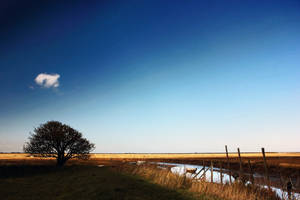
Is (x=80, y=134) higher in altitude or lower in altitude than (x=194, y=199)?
higher

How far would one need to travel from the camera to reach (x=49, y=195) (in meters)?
11.8

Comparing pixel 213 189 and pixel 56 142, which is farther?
pixel 56 142

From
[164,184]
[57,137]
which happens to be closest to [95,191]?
[164,184]

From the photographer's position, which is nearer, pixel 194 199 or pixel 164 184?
pixel 194 199

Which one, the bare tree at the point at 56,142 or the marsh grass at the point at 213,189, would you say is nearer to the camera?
the marsh grass at the point at 213,189

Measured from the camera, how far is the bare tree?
28656 millimetres

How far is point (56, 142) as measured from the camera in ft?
96.4

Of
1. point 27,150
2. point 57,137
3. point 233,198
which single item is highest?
point 57,137

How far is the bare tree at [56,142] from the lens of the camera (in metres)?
28.7

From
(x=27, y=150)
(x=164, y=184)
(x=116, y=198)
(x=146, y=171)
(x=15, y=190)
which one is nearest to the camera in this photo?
(x=116, y=198)

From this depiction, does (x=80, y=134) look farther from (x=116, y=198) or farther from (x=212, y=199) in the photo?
(x=212, y=199)

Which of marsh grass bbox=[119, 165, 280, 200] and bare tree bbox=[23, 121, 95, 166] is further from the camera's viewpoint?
bare tree bbox=[23, 121, 95, 166]

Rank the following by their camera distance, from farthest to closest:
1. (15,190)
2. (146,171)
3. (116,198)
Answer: (146,171)
(15,190)
(116,198)

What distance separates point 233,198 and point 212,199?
5.12 feet
